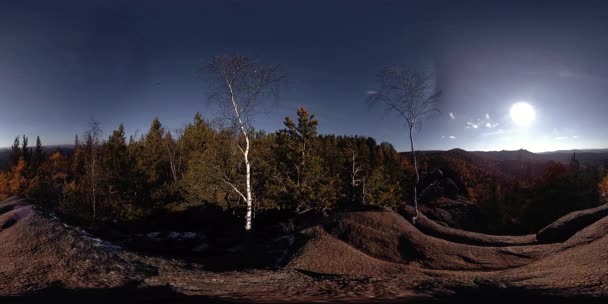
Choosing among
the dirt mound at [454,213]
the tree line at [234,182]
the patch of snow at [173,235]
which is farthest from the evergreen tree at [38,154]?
the dirt mound at [454,213]

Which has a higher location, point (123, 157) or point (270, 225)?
point (123, 157)

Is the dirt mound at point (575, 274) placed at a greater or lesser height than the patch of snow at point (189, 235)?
greater

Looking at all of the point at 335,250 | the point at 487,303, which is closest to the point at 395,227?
the point at 335,250

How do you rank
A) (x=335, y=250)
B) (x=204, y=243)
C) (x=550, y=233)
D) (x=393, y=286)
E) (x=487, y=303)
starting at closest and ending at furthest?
(x=487, y=303) → (x=393, y=286) → (x=335, y=250) → (x=550, y=233) → (x=204, y=243)

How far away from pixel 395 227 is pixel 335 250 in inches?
243

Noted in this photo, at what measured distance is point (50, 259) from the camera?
12.2 metres

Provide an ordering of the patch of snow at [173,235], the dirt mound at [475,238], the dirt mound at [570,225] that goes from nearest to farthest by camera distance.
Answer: the dirt mound at [570,225] < the dirt mound at [475,238] < the patch of snow at [173,235]

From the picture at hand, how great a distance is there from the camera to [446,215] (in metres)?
53.3

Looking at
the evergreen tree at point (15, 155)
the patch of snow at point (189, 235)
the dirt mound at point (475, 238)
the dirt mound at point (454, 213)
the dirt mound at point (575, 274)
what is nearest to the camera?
the dirt mound at point (575, 274)

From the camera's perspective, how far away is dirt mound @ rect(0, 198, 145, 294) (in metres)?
10.5

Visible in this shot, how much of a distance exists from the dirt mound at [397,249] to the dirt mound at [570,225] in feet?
10.2

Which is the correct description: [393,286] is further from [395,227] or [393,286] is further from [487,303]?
[395,227]

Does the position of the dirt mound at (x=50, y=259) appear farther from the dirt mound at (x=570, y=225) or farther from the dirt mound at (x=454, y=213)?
the dirt mound at (x=454, y=213)

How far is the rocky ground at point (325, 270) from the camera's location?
9.07 m
